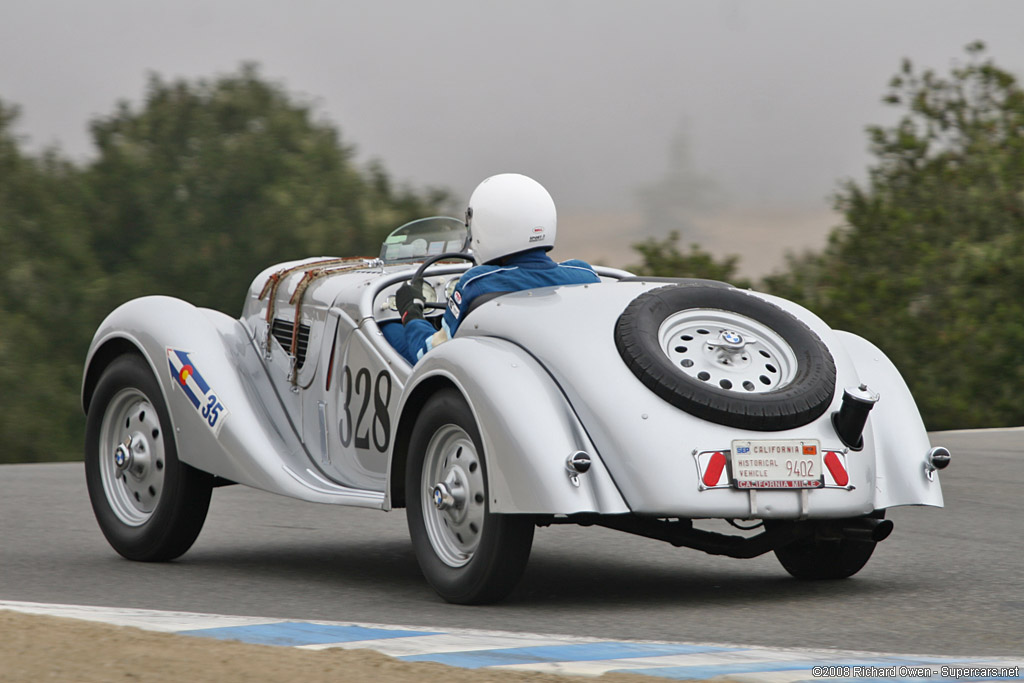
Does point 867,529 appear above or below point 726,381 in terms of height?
below

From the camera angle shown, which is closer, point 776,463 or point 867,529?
point 776,463

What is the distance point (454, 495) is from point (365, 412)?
1.19 metres

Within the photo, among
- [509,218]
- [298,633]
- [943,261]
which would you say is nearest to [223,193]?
[943,261]

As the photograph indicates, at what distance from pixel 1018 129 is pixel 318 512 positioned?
48.5ft

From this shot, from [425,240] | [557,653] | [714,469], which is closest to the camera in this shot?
[557,653]

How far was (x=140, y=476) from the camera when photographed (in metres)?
7.50

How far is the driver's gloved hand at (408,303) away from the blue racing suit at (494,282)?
A: 54 millimetres

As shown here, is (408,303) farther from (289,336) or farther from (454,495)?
(454,495)

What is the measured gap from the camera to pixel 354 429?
701 centimetres

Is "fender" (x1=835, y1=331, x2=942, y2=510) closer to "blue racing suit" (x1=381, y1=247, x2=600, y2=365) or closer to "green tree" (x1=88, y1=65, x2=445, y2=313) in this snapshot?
"blue racing suit" (x1=381, y1=247, x2=600, y2=365)

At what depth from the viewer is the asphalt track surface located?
211 inches

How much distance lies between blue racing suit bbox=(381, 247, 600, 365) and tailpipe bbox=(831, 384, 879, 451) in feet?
4.29

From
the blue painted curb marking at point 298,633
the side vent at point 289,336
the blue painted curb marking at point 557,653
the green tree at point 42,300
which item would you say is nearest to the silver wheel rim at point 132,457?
the side vent at point 289,336

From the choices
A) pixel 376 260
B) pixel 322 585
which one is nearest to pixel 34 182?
pixel 376 260
